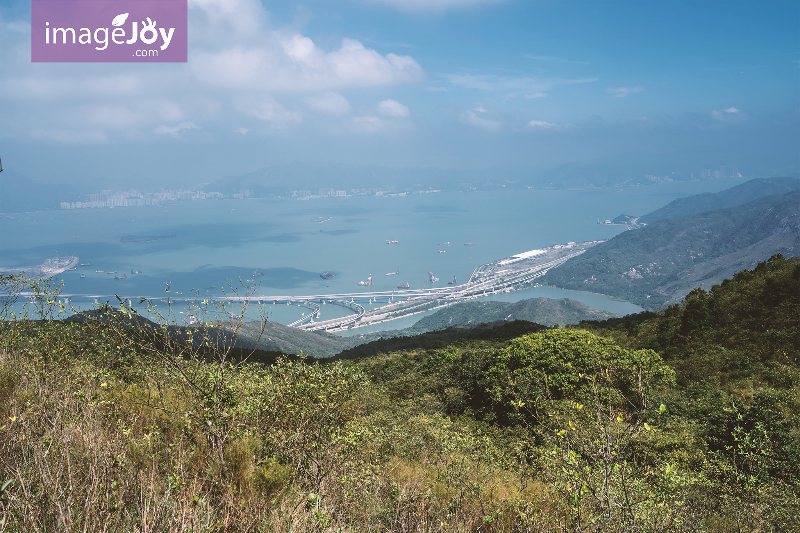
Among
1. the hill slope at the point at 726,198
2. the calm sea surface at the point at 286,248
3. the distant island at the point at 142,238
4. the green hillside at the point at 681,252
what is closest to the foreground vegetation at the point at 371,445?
the calm sea surface at the point at 286,248

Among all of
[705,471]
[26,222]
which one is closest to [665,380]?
[705,471]

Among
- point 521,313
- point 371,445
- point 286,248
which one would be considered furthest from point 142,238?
point 371,445

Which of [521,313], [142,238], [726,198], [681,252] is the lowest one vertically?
[521,313]

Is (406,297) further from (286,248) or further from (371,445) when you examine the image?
(371,445)

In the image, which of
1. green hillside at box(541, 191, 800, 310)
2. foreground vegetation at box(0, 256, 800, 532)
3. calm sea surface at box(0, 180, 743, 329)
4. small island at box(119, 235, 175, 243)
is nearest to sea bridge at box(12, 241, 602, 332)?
calm sea surface at box(0, 180, 743, 329)

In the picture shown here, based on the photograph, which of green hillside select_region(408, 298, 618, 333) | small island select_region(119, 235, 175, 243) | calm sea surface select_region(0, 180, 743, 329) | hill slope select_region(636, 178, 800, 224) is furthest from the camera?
hill slope select_region(636, 178, 800, 224)

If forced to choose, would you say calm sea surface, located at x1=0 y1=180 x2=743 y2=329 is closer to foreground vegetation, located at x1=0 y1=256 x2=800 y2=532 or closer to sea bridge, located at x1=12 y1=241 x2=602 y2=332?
sea bridge, located at x1=12 y1=241 x2=602 y2=332

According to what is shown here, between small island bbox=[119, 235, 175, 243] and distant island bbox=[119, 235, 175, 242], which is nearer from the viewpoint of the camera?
small island bbox=[119, 235, 175, 243]

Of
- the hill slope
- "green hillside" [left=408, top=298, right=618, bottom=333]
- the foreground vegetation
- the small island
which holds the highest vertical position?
the hill slope
